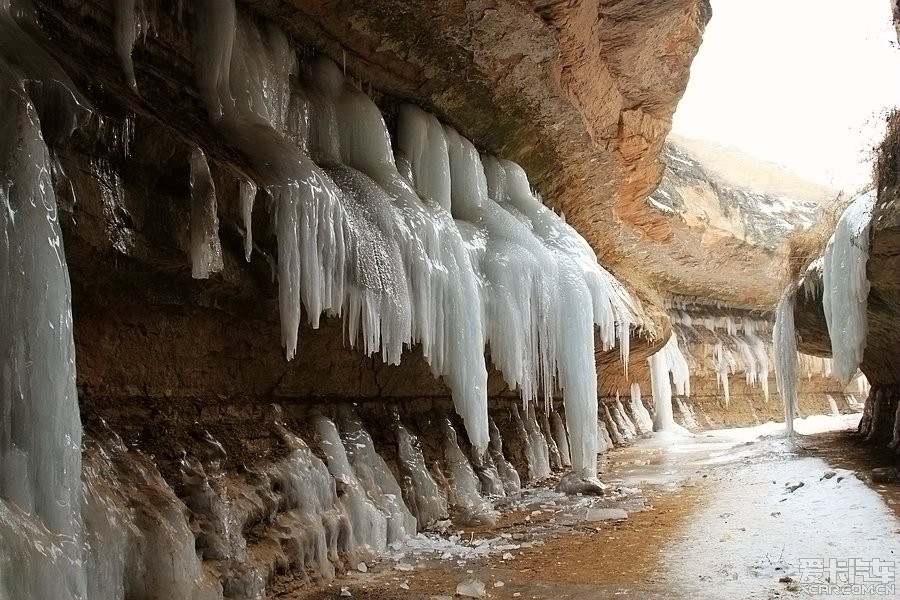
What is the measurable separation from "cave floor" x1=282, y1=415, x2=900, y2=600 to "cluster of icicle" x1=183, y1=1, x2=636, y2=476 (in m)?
0.88

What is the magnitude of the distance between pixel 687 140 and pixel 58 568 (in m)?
22.5

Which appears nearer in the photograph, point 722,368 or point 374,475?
point 374,475

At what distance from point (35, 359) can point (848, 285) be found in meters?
7.37

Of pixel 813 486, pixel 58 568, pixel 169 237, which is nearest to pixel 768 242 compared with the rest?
pixel 813 486

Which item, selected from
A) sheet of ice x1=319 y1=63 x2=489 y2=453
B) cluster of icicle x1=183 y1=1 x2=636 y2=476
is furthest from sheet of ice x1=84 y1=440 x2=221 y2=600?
sheet of ice x1=319 y1=63 x2=489 y2=453

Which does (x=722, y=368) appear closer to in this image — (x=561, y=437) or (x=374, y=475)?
(x=561, y=437)

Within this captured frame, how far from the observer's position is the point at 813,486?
5.83 metres

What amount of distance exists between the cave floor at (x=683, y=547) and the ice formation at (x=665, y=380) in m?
8.91

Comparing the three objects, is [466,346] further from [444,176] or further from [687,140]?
[687,140]

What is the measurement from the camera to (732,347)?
64.3 feet

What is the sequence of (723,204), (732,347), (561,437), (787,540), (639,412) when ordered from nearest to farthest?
(787,540) → (561,437) → (723,204) → (639,412) → (732,347)

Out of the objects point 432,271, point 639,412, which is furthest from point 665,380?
point 432,271

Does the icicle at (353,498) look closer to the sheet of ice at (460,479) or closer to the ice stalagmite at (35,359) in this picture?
the sheet of ice at (460,479)

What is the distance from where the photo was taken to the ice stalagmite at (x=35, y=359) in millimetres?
2289
